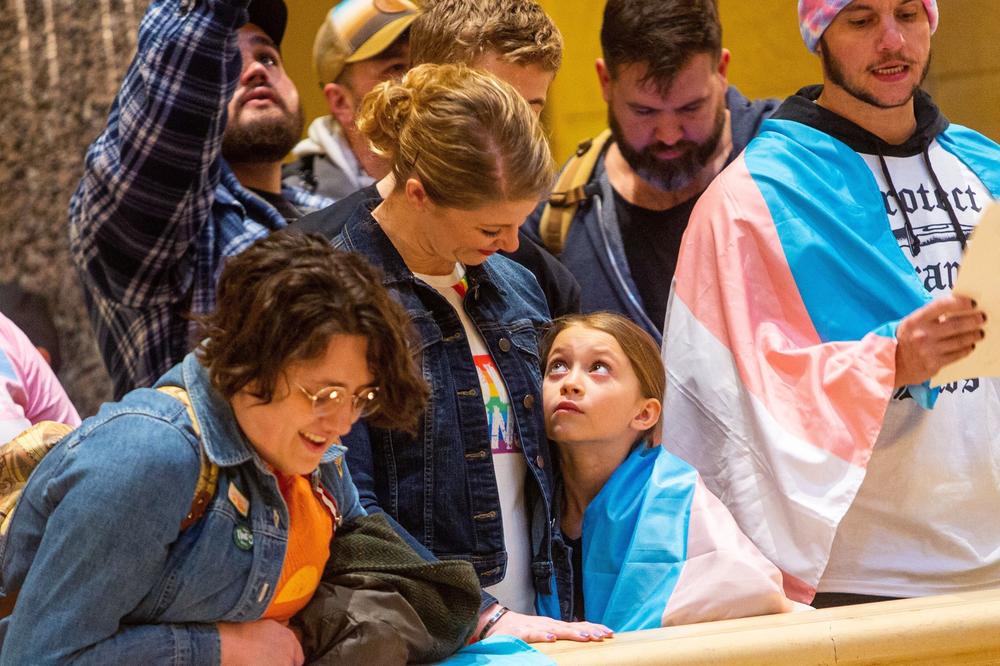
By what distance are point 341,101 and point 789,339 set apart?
1191 millimetres

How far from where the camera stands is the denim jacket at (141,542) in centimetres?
152

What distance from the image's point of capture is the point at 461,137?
2014 mm

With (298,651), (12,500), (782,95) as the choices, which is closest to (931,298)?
(298,651)

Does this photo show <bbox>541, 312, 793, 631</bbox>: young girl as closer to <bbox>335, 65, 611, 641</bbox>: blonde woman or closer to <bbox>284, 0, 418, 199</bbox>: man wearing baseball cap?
<bbox>335, 65, 611, 641</bbox>: blonde woman

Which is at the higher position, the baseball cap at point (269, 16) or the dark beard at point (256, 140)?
the baseball cap at point (269, 16)

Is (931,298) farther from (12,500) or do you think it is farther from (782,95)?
(782,95)

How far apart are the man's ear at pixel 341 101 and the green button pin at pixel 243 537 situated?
1.56m

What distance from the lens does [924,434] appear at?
2.44 m

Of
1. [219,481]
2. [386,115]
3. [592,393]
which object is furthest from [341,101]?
[219,481]

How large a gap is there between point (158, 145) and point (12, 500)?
843mm

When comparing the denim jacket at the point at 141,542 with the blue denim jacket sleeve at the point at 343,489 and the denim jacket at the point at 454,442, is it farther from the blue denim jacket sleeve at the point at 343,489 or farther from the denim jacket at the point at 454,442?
the denim jacket at the point at 454,442

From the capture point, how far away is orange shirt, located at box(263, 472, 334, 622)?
1705mm

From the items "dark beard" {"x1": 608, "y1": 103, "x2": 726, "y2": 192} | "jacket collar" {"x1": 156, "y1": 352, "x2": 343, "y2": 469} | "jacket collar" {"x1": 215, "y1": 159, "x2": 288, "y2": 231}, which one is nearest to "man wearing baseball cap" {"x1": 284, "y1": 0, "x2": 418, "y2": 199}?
"jacket collar" {"x1": 215, "y1": 159, "x2": 288, "y2": 231}

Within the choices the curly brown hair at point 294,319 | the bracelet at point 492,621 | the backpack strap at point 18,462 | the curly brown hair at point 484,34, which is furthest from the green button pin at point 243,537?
the curly brown hair at point 484,34
